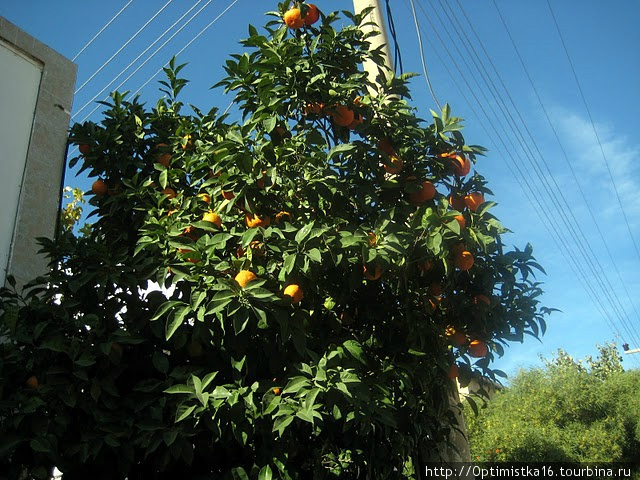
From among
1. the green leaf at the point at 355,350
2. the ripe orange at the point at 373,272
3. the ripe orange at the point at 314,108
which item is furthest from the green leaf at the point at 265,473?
the ripe orange at the point at 314,108

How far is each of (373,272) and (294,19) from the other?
53.1 inches

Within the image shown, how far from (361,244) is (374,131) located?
750 millimetres

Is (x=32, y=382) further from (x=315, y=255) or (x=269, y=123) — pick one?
(x=269, y=123)

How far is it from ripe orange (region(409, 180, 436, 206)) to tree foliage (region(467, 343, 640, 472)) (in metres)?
5.02

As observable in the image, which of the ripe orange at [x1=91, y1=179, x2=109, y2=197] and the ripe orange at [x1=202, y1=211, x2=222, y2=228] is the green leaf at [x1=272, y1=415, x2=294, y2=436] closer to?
the ripe orange at [x1=202, y1=211, x2=222, y2=228]

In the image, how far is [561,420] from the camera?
28.0 ft

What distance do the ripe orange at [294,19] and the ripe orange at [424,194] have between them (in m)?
1.01

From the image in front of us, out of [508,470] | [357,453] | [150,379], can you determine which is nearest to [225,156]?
[150,379]

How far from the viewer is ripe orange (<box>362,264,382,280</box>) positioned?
2.60m

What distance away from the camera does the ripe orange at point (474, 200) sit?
9.77 ft

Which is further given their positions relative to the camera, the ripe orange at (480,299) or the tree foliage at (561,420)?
the tree foliage at (561,420)

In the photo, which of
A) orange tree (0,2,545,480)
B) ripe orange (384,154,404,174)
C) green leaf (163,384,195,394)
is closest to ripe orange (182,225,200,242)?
orange tree (0,2,545,480)

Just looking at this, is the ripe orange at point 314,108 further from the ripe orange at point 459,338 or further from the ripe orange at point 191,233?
the ripe orange at point 459,338

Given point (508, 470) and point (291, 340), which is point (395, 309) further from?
point (508, 470)
